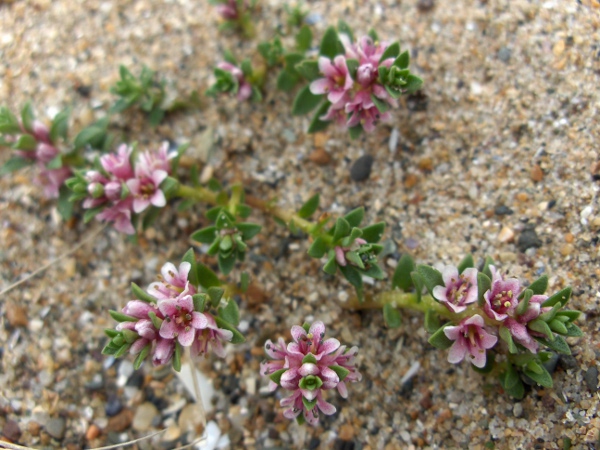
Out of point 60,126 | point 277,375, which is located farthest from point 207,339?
point 60,126

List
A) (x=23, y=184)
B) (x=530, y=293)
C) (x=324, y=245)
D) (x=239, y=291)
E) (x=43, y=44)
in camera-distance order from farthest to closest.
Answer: (x=43, y=44) → (x=23, y=184) → (x=239, y=291) → (x=324, y=245) → (x=530, y=293)

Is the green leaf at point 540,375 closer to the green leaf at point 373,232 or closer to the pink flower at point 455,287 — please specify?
the pink flower at point 455,287

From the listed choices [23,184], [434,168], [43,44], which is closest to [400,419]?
[434,168]

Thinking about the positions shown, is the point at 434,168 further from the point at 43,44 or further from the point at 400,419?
the point at 43,44

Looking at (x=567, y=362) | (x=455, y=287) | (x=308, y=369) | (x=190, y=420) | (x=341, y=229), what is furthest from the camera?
(x=190, y=420)

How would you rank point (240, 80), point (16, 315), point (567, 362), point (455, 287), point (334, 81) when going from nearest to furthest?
point (455, 287) < point (567, 362) < point (334, 81) < point (16, 315) < point (240, 80)

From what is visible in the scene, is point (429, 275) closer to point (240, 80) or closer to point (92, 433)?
point (240, 80)
